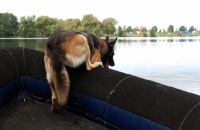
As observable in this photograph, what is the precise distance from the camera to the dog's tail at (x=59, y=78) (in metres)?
3.66

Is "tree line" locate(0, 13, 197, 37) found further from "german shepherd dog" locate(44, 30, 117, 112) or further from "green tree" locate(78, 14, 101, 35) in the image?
"german shepherd dog" locate(44, 30, 117, 112)

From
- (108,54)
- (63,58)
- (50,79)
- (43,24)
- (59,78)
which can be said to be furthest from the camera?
(43,24)

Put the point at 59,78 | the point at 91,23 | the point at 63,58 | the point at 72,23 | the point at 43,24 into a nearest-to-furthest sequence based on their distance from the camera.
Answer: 1. the point at 59,78
2. the point at 63,58
3. the point at 72,23
4. the point at 91,23
5. the point at 43,24

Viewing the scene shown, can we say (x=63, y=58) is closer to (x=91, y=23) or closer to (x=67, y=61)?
(x=67, y=61)

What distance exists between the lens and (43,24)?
2894 inches

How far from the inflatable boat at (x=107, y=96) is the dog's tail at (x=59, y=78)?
1.33 ft

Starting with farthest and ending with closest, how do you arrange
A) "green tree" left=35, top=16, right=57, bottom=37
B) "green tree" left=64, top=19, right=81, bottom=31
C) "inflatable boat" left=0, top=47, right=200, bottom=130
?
"green tree" left=35, top=16, right=57, bottom=37, "green tree" left=64, top=19, right=81, bottom=31, "inflatable boat" left=0, top=47, right=200, bottom=130

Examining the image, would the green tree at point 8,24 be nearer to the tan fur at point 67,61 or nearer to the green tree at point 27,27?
the green tree at point 27,27

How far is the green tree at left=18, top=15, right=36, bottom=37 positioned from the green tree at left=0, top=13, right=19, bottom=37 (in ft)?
9.36

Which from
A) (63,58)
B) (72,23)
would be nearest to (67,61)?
(63,58)

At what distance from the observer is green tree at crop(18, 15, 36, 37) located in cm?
7762

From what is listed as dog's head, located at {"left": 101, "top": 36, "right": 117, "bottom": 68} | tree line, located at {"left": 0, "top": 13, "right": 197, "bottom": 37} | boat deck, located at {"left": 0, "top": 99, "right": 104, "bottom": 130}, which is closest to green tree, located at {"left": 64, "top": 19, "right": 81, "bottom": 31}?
tree line, located at {"left": 0, "top": 13, "right": 197, "bottom": 37}

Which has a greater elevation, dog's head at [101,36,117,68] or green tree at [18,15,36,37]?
green tree at [18,15,36,37]

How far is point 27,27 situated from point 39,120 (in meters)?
77.7
